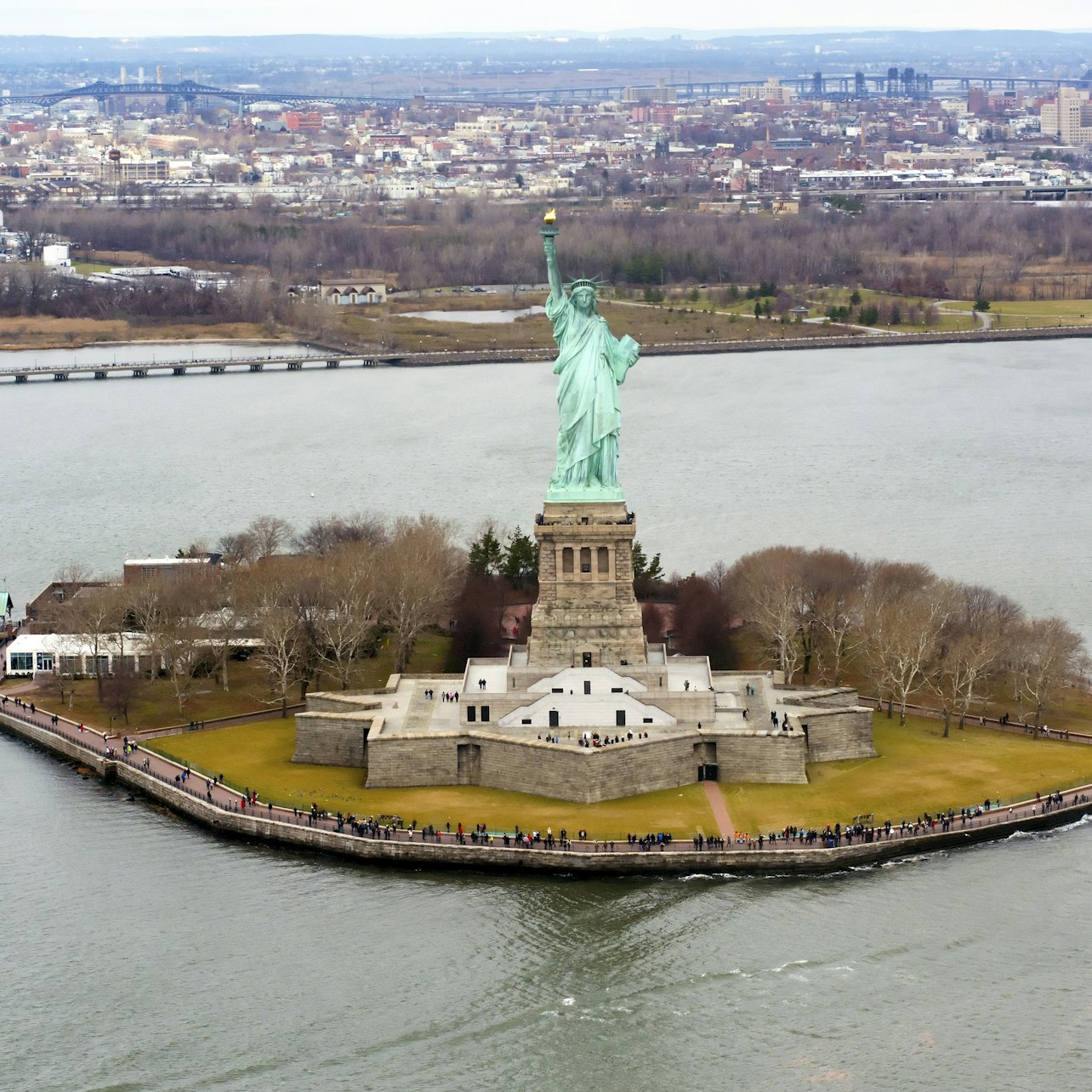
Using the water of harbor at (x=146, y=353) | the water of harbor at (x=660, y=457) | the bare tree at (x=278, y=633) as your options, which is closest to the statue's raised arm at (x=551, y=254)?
the bare tree at (x=278, y=633)

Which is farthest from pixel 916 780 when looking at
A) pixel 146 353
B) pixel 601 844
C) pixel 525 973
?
pixel 146 353

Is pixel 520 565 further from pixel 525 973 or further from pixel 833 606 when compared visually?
pixel 525 973

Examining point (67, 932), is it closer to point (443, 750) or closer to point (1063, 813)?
point (443, 750)

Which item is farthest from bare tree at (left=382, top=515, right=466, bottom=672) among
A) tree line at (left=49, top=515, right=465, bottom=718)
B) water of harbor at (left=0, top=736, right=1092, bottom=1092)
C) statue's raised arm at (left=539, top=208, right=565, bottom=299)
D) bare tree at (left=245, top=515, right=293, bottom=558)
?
water of harbor at (left=0, top=736, right=1092, bottom=1092)

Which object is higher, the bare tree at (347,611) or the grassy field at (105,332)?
the grassy field at (105,332)

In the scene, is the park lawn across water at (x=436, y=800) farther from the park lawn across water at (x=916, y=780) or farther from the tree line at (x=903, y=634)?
the tree line at (x=903, y=634)

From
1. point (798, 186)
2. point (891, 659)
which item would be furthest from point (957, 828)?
point (798, 186)
